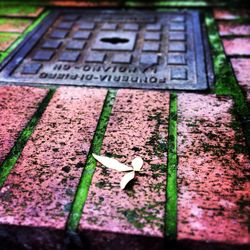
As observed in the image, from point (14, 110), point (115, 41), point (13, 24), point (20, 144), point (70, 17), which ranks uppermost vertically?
point (70, 17)

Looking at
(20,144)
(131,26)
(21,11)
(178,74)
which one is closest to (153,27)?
(131,26)

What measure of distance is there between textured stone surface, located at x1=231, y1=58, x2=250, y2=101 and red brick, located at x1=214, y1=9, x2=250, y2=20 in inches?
25.0

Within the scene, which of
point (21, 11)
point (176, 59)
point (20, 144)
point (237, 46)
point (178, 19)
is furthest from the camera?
point (21, 11)

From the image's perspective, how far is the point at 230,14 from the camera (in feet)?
7.33

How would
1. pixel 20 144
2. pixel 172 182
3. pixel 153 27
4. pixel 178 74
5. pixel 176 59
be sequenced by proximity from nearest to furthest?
pixel 172 182 → pixel 20 144 → pixel 178 74 → pixel 176 59 → pixel 153 27

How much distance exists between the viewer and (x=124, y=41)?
192 centimetres

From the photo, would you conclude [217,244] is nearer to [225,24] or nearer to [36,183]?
[36,183]

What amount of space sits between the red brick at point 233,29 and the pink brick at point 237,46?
0.10 meters

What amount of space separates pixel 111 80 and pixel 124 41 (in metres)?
0.49

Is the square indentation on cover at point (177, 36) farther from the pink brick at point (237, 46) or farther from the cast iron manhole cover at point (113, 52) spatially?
the pink brick at point (237, 46)

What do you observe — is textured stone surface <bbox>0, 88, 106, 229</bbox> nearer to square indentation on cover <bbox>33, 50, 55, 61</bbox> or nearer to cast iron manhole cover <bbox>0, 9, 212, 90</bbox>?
cast iron manhole cover <bbox>0, 9, 212, 90</bbox>

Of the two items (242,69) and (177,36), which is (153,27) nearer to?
(177,36)

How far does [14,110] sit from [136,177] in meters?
0.61

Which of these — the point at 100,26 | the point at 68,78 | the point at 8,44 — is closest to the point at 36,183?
the point at 68,78
